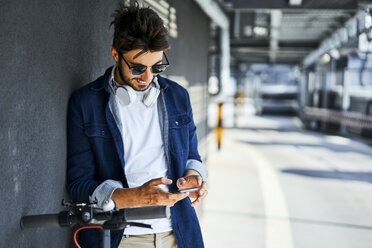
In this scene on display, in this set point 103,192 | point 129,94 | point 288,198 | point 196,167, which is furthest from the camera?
point 288,198

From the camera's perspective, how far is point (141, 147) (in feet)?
5.76

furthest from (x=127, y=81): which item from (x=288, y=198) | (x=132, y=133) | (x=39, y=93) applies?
(x=288, y=198)

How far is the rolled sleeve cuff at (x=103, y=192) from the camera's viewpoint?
149 cm

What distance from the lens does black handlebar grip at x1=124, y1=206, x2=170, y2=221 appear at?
125cm

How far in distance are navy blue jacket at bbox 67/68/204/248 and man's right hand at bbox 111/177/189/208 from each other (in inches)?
6.5

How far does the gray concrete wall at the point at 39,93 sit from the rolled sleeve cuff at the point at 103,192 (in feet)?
0.80

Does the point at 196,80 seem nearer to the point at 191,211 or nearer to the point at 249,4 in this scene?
the point at 249,4

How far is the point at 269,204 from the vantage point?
21.4 feet

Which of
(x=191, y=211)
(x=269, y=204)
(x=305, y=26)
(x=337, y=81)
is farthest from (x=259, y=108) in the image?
(x=191, y=211)

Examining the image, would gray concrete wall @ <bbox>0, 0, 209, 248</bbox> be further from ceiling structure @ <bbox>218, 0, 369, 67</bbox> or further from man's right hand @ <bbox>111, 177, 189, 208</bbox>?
ceiling structure @ <bbox>218, 0, 369, 67</bbox>

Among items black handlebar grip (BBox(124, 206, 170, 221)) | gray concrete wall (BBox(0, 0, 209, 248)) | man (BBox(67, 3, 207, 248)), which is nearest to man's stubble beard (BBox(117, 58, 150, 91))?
man (BBox(67, 3, 207, 248))

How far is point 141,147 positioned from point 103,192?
Result: 0.95 ft

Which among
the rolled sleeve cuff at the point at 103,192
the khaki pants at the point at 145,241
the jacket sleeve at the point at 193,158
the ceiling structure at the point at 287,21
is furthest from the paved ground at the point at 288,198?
the rolled sleeve cuff at the point at 103,192

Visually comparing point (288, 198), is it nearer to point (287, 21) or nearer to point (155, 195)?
point (155, 195)
